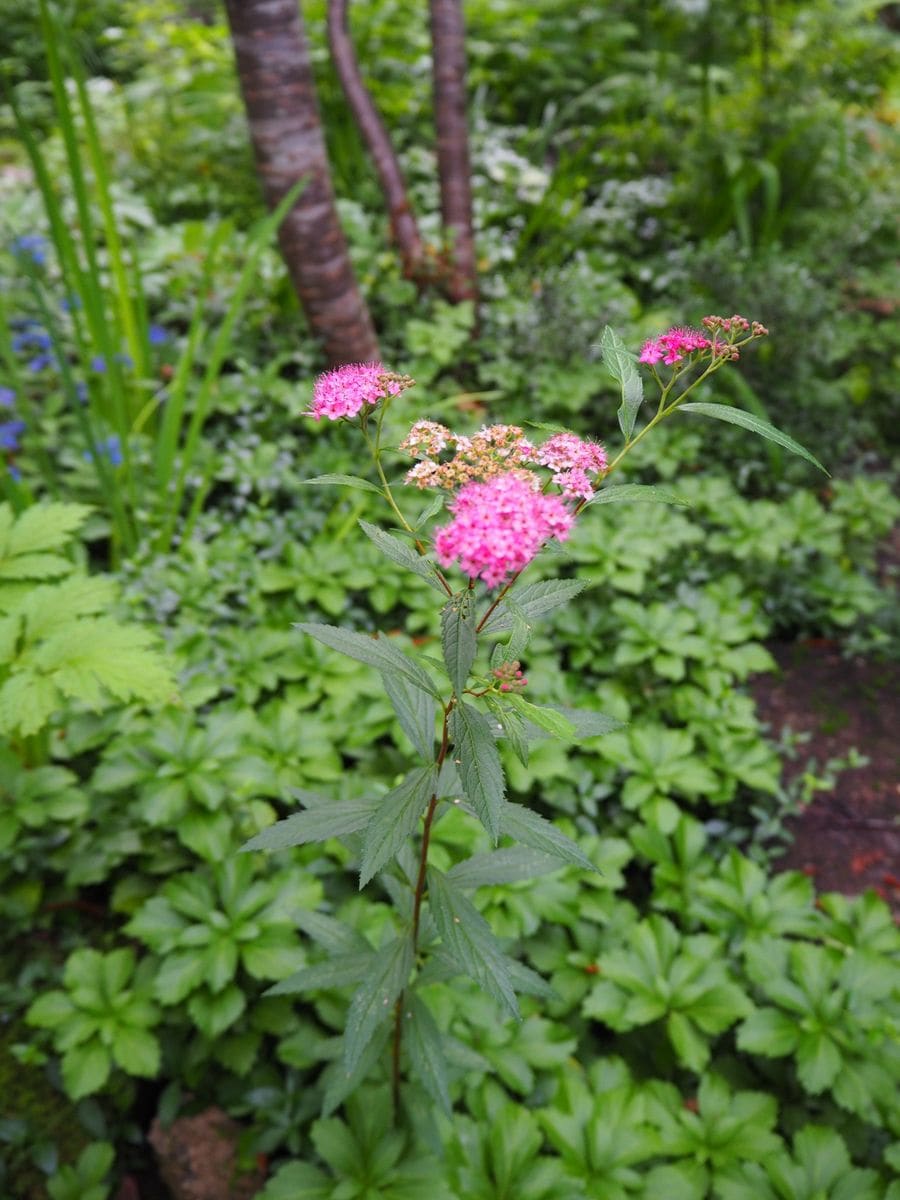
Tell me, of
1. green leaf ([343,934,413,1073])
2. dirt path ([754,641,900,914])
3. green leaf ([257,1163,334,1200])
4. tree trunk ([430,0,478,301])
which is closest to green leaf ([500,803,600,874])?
green leaf ([343,934,413,1073])

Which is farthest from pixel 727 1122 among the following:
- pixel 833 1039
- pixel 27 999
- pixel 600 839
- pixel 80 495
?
pixel 80 495

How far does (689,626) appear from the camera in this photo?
2.42m

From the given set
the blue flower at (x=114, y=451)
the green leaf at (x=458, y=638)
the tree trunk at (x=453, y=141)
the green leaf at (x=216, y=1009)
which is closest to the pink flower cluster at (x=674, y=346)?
the green leaf at (x=458, y=638)

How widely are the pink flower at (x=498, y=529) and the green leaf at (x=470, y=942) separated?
21.8 inches

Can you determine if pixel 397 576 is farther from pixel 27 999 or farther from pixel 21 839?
pixel 27 999

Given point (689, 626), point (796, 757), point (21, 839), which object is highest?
point (21, 839)

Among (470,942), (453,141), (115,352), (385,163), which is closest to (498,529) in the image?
(470,942)

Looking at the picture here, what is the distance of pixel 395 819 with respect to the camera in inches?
36.9

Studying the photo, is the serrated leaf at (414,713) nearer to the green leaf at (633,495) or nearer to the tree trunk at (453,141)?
the green leaf at (633,495)

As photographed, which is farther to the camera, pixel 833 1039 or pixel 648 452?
pixel 648 452

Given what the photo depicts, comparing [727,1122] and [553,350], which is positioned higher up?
[553,350]

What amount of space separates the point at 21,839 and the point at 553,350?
2.81 meters

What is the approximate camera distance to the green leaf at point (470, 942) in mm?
991

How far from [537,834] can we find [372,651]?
0.32 m
